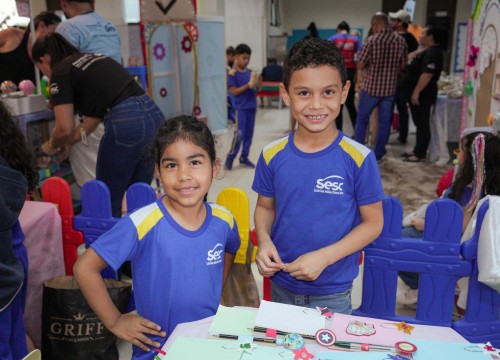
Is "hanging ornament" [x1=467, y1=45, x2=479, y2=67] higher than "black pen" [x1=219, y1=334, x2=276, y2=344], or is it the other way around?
"hanging ornament" [x1=467, y1=45, x2=479, y2=67]

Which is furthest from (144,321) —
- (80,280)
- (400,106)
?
(400,106)

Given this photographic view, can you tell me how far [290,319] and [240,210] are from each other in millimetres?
1016

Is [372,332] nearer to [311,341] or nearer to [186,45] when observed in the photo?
[311,341]

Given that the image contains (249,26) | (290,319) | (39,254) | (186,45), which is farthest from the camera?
(249,26)

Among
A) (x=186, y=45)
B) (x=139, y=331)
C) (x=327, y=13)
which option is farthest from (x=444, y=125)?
(x=327, y=13)

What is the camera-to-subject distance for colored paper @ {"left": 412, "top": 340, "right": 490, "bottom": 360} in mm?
984

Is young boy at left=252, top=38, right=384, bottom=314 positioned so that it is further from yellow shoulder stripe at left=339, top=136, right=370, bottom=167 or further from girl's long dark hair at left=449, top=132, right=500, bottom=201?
girl's long dark hair at left=449, top=132, right=500, bottom=201

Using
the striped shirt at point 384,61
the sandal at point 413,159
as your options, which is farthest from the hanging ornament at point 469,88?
the sandal at point 413,159

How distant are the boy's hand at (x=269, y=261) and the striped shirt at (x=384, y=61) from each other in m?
4.64

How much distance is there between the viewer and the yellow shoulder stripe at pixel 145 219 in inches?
52.6

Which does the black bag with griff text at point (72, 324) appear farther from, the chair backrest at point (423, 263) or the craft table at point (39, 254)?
the chair backrest at point (423, 263)

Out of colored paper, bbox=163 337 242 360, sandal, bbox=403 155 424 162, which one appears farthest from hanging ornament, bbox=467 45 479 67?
colored paper, bbox=163 337 242 360

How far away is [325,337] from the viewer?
→ 1038mm

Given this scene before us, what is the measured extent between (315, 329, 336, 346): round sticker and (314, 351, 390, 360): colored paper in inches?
1.3
